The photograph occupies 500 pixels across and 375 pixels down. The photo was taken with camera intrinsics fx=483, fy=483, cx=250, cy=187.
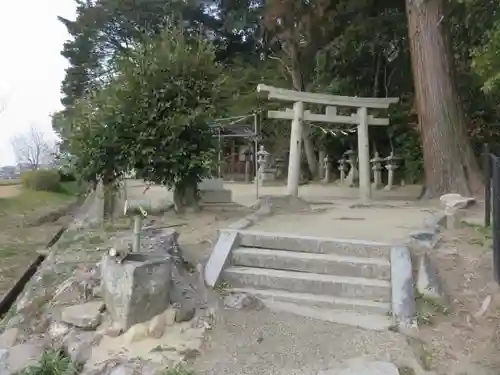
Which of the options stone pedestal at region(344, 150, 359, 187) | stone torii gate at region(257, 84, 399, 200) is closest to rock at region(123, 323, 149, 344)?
stone torii gate at region(257, 84, 399, 200)

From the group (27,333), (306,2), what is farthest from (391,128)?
(27,333)

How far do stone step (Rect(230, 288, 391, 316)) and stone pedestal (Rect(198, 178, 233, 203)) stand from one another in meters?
4.53

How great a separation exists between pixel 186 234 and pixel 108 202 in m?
1.65

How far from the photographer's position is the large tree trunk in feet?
28.9

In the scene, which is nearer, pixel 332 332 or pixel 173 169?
pixel 332 332

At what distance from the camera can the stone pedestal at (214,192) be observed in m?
8.43

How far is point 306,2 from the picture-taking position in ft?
39.4

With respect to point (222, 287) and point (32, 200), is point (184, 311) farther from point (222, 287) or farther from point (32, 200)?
point (32, 200)

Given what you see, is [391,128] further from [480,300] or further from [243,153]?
[480,300]

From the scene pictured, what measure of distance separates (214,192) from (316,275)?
474 cm

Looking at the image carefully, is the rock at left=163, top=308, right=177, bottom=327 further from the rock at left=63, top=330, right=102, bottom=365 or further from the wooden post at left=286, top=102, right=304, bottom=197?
the wooden post at left=286, top=102, right=304, bottom=197

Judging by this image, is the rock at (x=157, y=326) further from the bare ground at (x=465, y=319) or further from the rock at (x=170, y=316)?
the bare ground at (x=465, y=319)

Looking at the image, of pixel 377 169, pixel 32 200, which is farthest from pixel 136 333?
pixel 377 169

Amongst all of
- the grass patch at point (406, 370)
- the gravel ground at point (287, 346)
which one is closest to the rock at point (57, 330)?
the gravel ground at point (287, 346)
